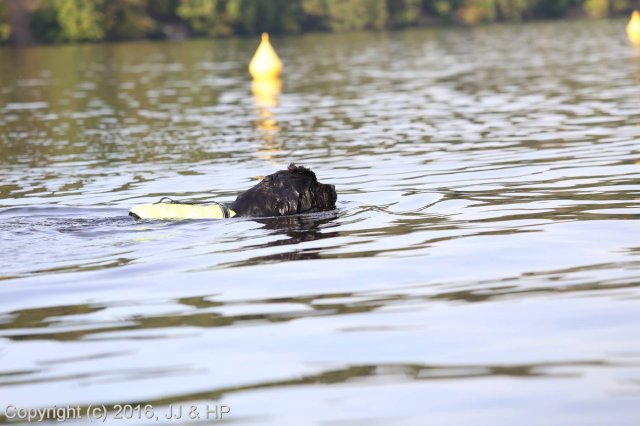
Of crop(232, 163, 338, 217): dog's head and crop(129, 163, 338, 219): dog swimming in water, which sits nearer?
crop(129, 163, 338, 219): dog swimming in water

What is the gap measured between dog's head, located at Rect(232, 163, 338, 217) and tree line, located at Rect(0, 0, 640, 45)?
77589 millimetres

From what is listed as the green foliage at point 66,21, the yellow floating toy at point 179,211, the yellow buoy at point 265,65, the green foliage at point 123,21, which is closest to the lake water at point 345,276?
the yellow floating toy at point 179,211

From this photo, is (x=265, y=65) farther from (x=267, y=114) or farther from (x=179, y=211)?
(x=179, y=211)

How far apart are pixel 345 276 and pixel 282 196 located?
10.2 ft

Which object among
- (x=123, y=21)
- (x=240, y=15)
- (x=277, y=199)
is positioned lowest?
(x=240, y=15)

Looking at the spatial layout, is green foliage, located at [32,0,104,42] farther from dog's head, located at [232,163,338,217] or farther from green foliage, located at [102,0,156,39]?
dog's head, located at [232,163,338,217]

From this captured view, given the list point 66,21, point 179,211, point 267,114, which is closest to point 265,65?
point 267,114

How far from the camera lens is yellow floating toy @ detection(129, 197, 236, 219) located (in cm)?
1214

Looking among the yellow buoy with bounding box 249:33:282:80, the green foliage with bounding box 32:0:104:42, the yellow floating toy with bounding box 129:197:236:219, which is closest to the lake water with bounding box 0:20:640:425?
the yellow floating toy with bounding box 129:197:236:219

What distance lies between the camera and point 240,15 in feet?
318

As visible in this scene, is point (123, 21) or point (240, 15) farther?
point (240, 15)

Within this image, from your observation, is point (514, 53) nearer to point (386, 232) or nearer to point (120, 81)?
point (120, 81)

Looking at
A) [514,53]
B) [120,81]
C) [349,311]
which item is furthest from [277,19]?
[349,311]

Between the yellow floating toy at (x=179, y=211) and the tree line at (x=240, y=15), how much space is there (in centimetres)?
7765
